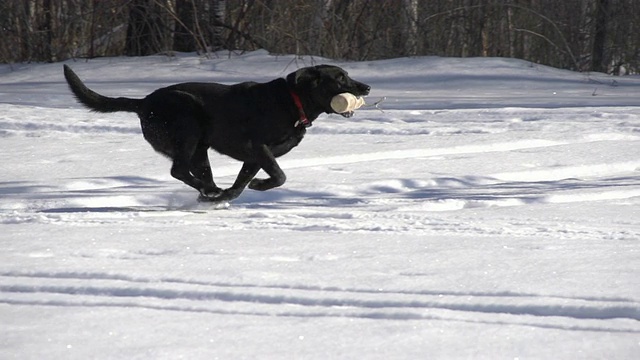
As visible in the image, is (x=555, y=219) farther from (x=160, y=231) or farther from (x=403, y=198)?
(x=160, y=231)

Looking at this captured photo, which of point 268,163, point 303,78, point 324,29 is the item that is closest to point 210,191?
point 268,163

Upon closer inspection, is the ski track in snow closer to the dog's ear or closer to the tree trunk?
the dog's ear

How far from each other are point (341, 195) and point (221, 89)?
40.4 inches

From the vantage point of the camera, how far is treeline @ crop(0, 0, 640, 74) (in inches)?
618

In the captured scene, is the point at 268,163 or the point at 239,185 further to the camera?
the point at 239,185

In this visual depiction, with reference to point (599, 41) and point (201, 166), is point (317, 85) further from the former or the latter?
point (599, 41)

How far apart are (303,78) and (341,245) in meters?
1.49

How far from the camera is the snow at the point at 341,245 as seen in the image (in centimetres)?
313

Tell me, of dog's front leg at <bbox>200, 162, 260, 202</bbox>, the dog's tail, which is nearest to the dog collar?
dog's front leg at <bbox>200, 162, 260, 202</bbox>

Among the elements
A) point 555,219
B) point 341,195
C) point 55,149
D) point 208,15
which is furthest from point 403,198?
point 208,15

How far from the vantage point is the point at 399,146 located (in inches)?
320

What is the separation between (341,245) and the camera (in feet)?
15.0

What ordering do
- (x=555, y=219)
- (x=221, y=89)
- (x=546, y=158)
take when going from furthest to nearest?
(x=546, y=158) < (x=221, y=89) < (x=555, y=219)

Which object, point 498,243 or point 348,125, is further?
point 348,125
